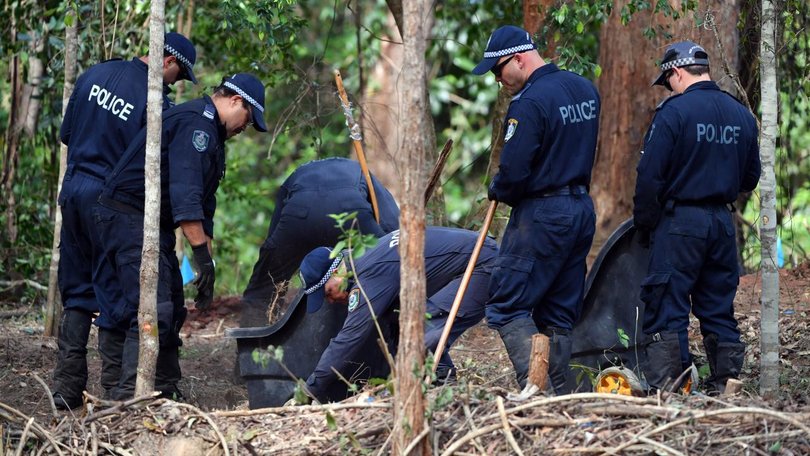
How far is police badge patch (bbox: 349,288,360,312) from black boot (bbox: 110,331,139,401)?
1.10 meters

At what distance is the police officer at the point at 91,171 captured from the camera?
5547 mm

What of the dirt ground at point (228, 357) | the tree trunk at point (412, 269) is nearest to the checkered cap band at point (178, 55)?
the dirt ground at point (228, 357)

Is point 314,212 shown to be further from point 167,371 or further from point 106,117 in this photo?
point 106,117

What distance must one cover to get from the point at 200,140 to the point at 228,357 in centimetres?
222

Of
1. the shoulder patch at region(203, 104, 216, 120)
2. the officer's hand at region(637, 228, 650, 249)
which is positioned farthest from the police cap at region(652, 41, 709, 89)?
the shoulder patch at region(203, 104, 216, 120)

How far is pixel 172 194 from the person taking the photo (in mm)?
5246

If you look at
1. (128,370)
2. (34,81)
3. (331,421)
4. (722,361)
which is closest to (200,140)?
(128,370)

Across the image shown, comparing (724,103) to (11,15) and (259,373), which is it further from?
(11,15)

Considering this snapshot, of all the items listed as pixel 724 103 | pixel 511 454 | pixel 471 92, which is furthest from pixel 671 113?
pixel 471 92

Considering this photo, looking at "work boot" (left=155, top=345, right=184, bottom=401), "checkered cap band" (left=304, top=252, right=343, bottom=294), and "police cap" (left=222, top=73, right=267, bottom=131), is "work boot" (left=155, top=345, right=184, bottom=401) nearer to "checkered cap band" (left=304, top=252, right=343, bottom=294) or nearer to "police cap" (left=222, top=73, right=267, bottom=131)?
"checkered cap band" (left=304, top=252, right=343, bottom=294)

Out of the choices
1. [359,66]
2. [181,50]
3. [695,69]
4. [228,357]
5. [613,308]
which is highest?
[359,66]

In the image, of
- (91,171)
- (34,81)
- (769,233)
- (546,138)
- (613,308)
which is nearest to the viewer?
(546,138)

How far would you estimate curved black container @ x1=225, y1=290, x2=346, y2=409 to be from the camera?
19.0ft

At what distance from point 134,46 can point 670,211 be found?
4.72 metres
